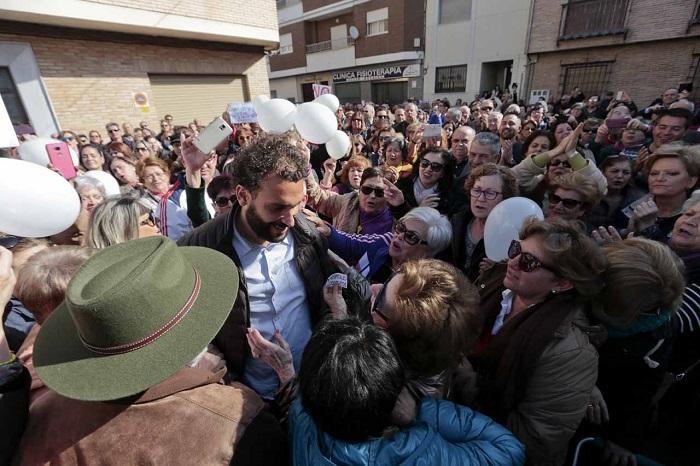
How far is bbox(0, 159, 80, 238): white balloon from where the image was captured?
1987 millimetres

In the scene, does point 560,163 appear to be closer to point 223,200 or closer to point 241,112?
point 223,200

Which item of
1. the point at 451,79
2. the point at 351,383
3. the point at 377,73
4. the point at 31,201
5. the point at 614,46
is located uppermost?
the point at 377,73

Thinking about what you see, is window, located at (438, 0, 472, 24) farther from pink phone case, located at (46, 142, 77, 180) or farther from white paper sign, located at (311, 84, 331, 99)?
pink phone case, located at (46, 142, 77, 180)

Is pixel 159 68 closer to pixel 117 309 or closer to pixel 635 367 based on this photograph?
pixel 117 309

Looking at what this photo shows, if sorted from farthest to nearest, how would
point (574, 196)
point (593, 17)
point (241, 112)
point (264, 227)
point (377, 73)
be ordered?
point (377, 73) → point (593, 17) → point (241, 112) → point (574, 196) → point (264, 227)

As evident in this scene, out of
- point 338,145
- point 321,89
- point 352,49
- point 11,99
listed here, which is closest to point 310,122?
point 338,145

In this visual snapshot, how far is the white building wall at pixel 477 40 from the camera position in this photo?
16.8m

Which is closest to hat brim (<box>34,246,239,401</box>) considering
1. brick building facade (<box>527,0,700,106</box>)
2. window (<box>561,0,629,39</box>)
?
brick building facade (<box>527,0,700,106</box>)

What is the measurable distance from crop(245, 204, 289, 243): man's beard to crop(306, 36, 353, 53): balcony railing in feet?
83.1

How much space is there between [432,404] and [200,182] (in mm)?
2077

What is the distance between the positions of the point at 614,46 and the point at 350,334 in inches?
784

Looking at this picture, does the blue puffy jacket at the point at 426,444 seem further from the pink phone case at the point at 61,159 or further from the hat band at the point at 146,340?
the pink phone case at the point at 61,159

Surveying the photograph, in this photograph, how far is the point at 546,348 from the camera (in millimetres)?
1350

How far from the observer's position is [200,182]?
2.40 metres
